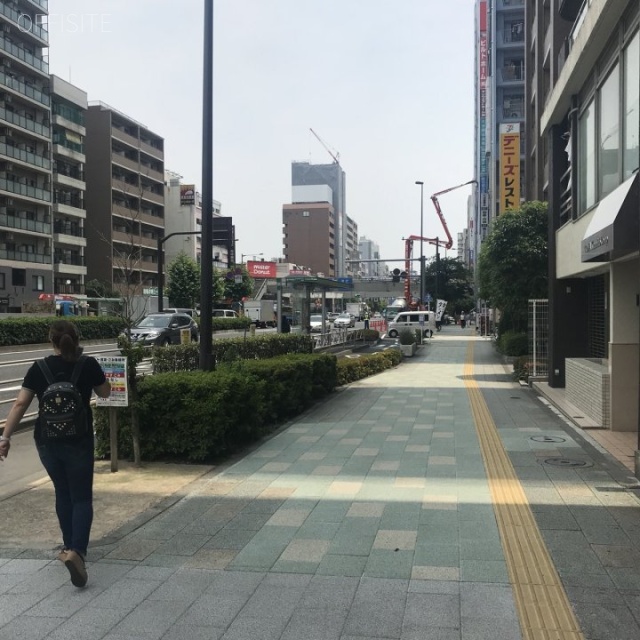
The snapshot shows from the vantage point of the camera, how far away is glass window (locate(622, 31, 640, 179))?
746cm

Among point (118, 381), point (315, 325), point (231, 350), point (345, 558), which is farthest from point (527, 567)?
point (315, 325)

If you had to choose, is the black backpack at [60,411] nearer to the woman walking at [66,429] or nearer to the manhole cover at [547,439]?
the woman walking at [66,429]

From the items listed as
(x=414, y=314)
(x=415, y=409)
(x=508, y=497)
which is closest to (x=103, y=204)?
(x=414, y=314)

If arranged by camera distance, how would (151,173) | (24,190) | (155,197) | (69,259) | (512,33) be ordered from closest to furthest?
(24,190) → (512,33) → (69,259) → (151,173) → (155,197)

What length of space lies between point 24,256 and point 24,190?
15.7 feet

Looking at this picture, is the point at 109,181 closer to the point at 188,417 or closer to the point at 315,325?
the point at 315,325

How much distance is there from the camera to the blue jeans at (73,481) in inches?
155

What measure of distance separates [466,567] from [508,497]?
1.74 m

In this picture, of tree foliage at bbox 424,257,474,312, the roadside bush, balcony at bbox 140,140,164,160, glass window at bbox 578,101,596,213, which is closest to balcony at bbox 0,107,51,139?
balcony at bbox 140,140,164,160

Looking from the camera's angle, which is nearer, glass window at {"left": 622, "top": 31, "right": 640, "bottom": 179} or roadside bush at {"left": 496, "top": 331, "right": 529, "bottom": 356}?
glass window at {"left": 622, "top": 31, "right": 640, "bottom": 179}

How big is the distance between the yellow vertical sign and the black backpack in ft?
110

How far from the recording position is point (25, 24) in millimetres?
45812

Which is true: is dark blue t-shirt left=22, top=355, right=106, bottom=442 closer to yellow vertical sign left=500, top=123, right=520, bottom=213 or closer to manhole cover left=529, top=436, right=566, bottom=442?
manhole cover left=529, top=436, right=566, bottom=442

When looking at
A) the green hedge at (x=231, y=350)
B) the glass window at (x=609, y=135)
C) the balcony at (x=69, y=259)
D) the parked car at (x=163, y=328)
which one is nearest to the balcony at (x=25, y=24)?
the balcony at (x=69, y=259)
